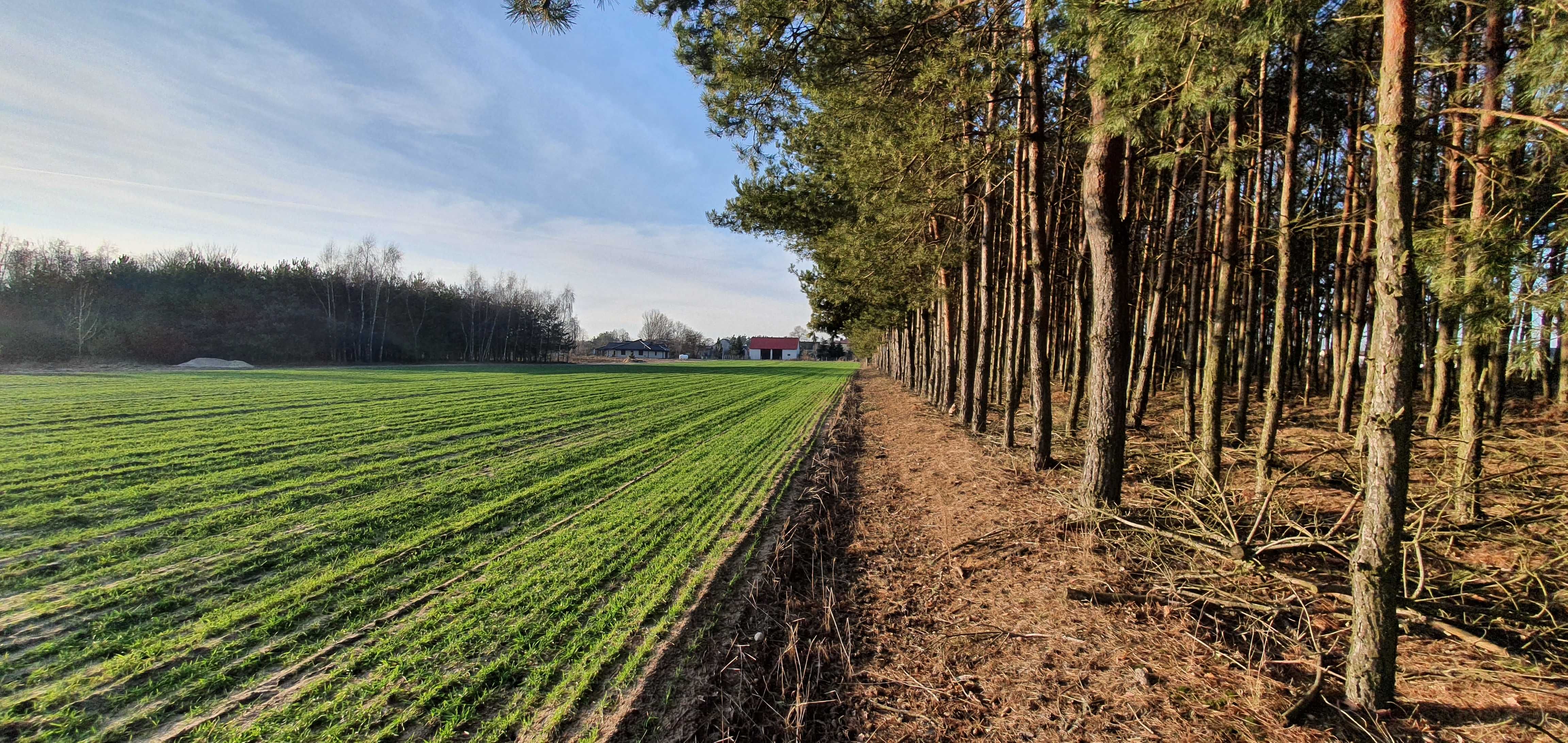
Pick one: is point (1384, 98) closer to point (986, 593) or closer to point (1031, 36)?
point (986, 593)

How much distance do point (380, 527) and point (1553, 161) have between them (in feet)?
34.6

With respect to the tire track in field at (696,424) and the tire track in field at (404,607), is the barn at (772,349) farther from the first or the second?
the tire track in field at (404,607)

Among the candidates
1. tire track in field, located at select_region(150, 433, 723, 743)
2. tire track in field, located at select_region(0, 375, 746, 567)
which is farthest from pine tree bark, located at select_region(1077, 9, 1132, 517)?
tire track in field, located at select_region(0, 375, 746, 567)

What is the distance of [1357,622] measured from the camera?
106 inches

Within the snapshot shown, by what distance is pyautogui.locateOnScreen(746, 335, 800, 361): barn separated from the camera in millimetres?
122812

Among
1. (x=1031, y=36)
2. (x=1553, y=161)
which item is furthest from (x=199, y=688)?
(x=1553, y=161)

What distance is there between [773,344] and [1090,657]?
121133 mm

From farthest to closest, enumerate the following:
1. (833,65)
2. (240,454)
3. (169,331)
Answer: (169,331) → (240,454) → (833,65)

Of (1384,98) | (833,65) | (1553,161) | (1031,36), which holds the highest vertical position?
(1031,36)

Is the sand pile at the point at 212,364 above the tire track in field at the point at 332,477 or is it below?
above

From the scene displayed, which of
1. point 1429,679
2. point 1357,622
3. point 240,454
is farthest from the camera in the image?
point 240,454

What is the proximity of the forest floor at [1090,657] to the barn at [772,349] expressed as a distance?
116 m

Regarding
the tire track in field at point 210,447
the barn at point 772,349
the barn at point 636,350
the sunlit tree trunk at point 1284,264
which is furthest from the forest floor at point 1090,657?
the barn at point 636,350

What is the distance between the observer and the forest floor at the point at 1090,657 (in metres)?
2.69
